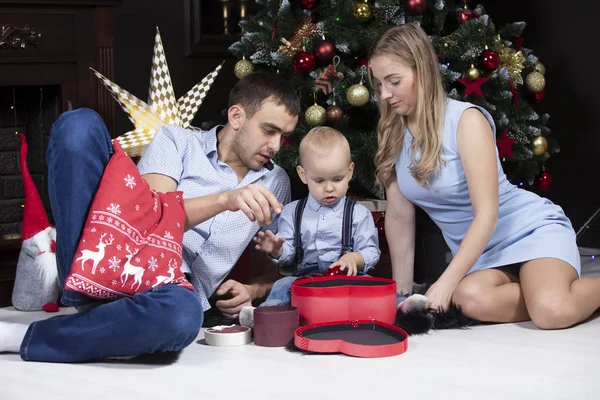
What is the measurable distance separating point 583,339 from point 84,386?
1281 millimetres

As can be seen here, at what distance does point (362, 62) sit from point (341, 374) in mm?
1542

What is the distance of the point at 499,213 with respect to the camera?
2738 mm

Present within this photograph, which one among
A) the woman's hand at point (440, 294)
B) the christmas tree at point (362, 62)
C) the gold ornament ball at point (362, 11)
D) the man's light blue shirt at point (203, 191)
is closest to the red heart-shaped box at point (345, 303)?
the woman's hand at point (440, 294)

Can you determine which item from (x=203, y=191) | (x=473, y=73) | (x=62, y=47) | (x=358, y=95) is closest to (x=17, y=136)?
(x=62, y=47)

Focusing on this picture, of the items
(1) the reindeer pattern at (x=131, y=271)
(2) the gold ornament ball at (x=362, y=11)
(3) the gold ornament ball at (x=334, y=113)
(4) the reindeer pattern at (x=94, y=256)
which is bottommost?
(1) the reindeer pattern at (x=131, y=271)

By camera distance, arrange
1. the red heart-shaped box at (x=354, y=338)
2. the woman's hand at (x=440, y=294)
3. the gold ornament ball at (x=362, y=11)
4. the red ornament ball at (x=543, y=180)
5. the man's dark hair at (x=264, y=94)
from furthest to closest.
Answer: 1. the red ornament ball at (x=543, y=180)
2. the gold ornament ball at (x=362, y=11)
3. the man's dark hair at (x=264, y=94)
4. the woman's hand at (x=440, y=294)
5. the red heart-shaped box at (x=354, y=338)

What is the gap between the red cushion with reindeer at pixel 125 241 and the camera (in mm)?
2121

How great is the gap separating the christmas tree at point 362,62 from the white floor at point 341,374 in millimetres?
1099

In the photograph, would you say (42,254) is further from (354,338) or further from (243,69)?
(354,338)

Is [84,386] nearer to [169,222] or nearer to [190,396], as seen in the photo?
[190,396]

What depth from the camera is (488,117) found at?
268 centimetres

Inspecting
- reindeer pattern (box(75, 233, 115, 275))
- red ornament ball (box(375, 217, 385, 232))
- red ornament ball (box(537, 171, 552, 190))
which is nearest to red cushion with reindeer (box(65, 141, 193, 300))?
reindeer pattern (box(75, 233, 115, 275))

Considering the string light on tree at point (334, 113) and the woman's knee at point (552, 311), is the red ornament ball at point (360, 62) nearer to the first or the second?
the string light on tree at point (334, 113)

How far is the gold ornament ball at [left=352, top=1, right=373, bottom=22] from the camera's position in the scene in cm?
323
